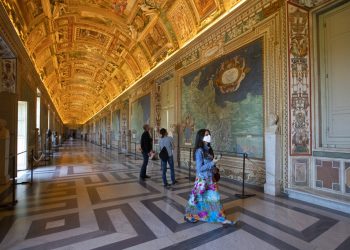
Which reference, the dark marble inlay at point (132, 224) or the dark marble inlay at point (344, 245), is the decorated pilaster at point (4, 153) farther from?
the dark marble inlay at point (344, 245)

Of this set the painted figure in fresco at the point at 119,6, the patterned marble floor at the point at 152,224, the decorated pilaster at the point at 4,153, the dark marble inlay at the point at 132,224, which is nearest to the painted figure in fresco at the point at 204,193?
the patterned marble floor at the point at 152,224

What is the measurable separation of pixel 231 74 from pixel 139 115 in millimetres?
10349

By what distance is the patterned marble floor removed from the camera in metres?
3.03

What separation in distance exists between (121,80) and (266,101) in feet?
53.1

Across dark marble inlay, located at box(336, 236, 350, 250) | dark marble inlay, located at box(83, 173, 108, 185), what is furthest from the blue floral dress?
dark marble inlay, located at box(83, 173, 108, 185)

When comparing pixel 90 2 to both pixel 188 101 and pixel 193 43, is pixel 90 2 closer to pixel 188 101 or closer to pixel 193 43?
pixel 193 43

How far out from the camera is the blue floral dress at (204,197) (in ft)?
11.4

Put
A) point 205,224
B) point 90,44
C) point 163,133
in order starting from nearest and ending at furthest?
1. point 205,224
2. point 163,133
3. point 90,44

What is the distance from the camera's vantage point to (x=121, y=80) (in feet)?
64.7

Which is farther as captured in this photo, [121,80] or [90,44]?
[121,80]

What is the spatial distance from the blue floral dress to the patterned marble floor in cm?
16

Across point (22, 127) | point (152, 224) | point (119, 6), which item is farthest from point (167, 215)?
point (119, 6)

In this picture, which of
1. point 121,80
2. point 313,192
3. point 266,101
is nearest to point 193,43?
point 266,101

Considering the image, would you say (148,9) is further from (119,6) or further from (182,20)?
(119,6)
